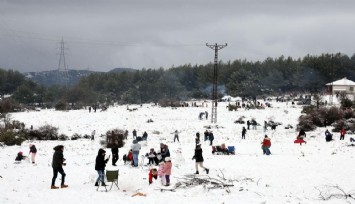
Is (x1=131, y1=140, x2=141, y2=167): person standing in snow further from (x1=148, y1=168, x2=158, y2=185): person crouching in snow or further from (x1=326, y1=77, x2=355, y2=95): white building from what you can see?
(x1=326, y1=77, x2=355, y2=95): white building

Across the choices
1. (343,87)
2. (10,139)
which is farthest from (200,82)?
(10,139)

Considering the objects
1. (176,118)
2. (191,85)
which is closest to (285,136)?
(176,118)

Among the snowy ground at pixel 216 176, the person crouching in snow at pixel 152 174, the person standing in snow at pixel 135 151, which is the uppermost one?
the person standing in snow at pixel 135 151

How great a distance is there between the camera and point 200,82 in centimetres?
12100

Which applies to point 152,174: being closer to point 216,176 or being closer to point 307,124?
point 216,176

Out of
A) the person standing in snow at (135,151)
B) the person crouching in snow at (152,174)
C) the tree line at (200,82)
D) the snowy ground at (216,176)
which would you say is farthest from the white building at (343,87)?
the person crouching in snow at (152,174)

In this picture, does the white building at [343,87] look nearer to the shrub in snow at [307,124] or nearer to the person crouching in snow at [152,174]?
the shrub in snow at [307,124]

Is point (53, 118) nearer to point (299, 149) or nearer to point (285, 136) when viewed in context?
point (285, 136)

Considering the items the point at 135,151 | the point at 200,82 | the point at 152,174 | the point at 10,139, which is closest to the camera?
the point at 152,174

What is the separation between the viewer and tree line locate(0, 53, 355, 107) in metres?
101

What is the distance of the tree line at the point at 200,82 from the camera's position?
101 meters

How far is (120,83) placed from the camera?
126750mm

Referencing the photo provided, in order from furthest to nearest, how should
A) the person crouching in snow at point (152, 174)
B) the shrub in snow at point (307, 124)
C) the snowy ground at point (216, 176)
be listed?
the shrub in snow at point (307, 124), the person crouching in snow at point (152, 174), the snowy ground at point (216, 176)

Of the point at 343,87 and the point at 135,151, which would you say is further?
the point at 343,87
